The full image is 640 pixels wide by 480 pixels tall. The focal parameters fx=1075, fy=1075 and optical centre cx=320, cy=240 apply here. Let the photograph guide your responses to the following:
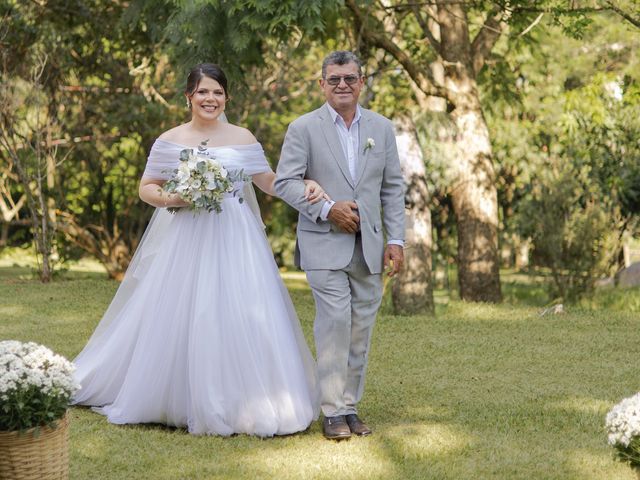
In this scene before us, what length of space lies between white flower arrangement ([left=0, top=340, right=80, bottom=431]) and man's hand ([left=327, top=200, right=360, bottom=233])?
1695 mm

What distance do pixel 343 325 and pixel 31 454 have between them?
1.88 meters

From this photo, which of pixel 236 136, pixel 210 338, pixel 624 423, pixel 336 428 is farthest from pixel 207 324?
pixel 624 423

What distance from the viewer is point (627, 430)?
4.28 metres

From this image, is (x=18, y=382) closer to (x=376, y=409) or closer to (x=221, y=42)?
(x=376, y=409)

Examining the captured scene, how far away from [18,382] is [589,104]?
45.3ft

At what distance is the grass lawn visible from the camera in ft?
17.5

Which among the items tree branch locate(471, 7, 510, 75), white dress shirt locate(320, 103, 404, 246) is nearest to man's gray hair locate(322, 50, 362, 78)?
white dress shirt locate(320, 103, 404, 246)

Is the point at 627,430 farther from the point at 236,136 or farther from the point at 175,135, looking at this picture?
the point at 175,135

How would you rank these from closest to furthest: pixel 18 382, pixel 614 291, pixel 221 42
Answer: pixel 18 382 < pixel 221 42 < pixel 614 291

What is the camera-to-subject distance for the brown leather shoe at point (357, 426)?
595cm

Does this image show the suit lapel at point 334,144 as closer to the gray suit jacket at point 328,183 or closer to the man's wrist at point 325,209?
the gray suit jacket at point 328,183

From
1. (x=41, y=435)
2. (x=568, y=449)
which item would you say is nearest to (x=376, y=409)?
(x=568, y=449)

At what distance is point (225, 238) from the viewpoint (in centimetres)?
640

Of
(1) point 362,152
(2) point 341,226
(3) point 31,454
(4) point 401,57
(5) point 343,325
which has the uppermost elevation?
(4) point 401,57
